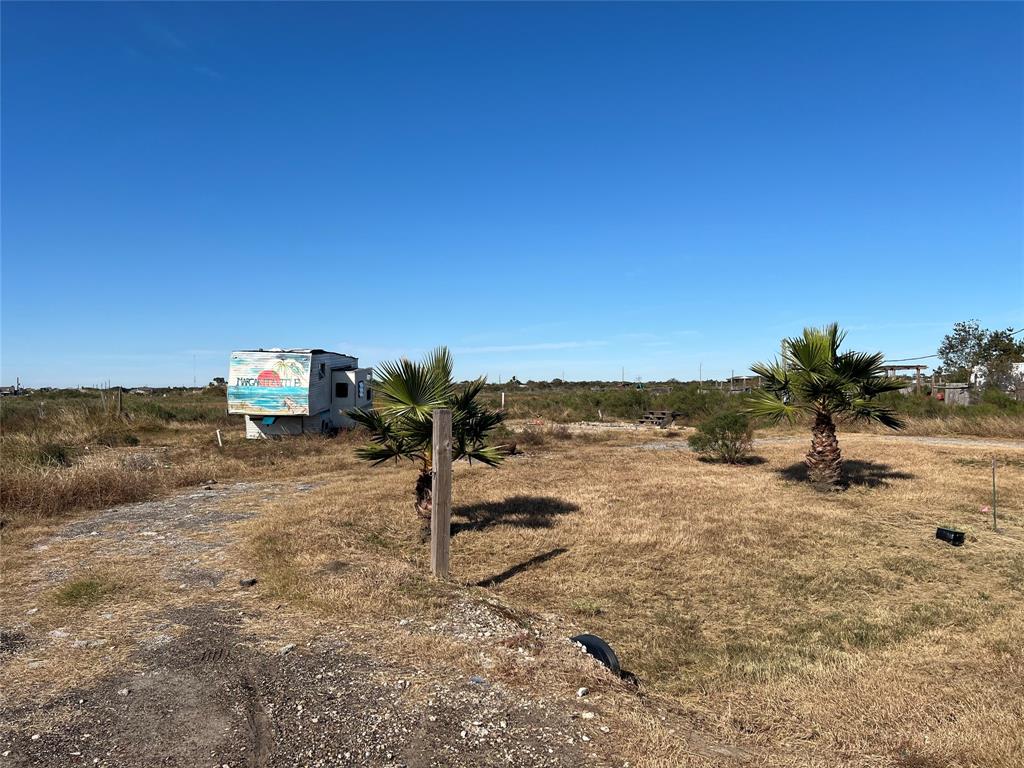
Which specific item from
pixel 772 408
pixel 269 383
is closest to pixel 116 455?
pixel 269 383

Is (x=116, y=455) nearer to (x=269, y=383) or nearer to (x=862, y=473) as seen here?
(x=269, y=383)

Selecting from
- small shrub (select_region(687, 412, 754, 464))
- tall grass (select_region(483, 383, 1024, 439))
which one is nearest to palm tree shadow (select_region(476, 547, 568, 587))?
tall grass (select_region(483, 383, 1024, 439))

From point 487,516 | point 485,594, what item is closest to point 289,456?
point 487,516

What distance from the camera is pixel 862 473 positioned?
45.8 feet

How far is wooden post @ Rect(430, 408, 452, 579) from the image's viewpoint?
6770 millimetres

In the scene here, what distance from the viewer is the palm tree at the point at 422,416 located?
8.57m

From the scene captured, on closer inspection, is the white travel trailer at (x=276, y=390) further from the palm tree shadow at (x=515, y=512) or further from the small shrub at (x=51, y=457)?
the palm tree shadow at (x=515, y=512)

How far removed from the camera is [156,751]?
337 cm

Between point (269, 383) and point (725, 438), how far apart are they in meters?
14.5

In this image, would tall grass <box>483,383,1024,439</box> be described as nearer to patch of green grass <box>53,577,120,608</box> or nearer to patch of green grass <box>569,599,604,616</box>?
patch of green grass <box>569,599,604,616</box>

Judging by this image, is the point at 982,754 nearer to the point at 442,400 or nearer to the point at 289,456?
the point at 442,400

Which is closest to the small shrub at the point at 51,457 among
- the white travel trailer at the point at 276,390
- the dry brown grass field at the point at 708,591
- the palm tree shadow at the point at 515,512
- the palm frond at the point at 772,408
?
the dry brown grass field at the point at 708,591

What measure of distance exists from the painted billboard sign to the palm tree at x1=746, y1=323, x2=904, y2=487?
14.3 meters

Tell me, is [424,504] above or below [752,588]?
above
